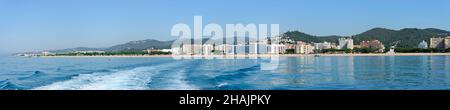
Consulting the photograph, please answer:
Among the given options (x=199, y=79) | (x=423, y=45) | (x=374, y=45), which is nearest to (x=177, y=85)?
(x=199, y=79)

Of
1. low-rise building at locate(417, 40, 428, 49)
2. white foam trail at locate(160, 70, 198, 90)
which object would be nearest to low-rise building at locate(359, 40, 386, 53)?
low-rise building at locate(417, 40, 428, 49)

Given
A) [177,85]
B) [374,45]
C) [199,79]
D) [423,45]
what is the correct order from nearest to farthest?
[177,85] < [199,79] < [423,45] < [374,45]

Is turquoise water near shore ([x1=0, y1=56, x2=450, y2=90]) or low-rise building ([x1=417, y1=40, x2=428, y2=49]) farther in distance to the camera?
low-rise building ([x1=417, y1=40, x2=428, y2=49])

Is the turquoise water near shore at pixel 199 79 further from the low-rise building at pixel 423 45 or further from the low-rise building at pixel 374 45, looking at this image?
the low-rise building at pixel 374 45

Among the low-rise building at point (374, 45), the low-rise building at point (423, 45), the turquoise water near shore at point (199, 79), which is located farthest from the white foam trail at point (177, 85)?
the low-rise building at point (374, 45)

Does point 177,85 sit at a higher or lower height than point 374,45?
lower

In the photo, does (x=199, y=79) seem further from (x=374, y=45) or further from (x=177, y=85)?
(x=374, y=45)

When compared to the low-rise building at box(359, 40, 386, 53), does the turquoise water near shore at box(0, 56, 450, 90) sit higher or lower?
lower

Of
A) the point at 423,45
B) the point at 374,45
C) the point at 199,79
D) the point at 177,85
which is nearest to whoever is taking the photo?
the point at 177,85

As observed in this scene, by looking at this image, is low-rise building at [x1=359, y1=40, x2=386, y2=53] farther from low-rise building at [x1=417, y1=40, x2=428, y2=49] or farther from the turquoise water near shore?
the turquoise water near shore
